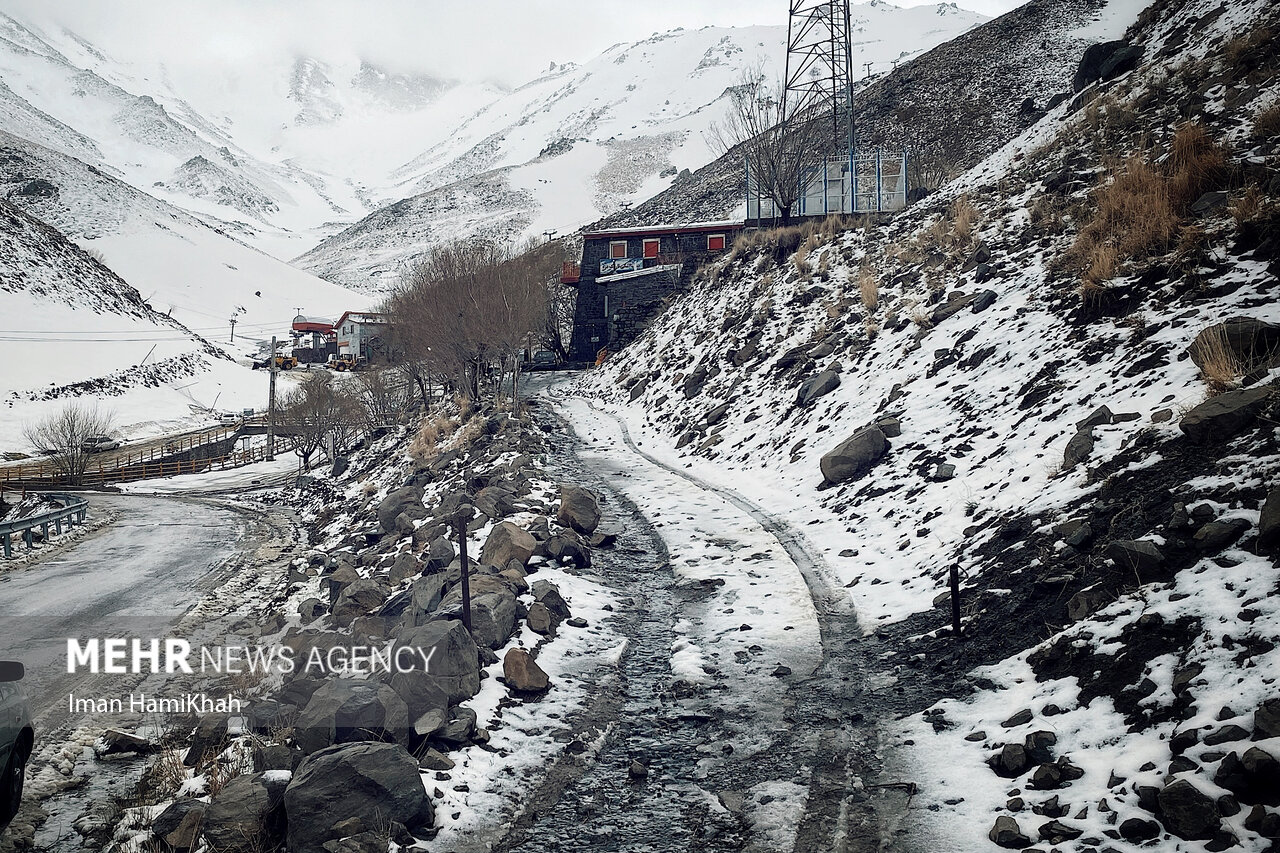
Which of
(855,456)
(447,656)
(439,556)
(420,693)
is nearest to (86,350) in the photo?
(439,556)

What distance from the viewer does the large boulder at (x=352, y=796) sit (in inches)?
215

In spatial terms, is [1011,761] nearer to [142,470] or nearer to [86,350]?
[142,470]

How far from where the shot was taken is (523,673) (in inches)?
311

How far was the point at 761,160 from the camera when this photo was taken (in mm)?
34094

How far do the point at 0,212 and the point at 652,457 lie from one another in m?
85.4

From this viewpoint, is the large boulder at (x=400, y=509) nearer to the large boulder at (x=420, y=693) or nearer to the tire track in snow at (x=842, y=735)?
the tire track in snow at (x=842, y=735)

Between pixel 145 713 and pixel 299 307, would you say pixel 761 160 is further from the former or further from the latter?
pixel 299 307

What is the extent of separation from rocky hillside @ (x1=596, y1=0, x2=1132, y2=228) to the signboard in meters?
24.1

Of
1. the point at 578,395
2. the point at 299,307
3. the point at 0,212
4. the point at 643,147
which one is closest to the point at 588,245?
the point at 578,395

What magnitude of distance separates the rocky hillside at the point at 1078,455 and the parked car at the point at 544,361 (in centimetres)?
2830

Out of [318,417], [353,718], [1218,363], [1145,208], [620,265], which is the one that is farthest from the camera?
[620,265]

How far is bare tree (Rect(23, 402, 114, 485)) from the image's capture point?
1730 inches

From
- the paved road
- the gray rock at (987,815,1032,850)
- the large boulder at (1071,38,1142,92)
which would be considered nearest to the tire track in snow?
the gray rock at (987,815,1032,850)

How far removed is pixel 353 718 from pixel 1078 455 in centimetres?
866
